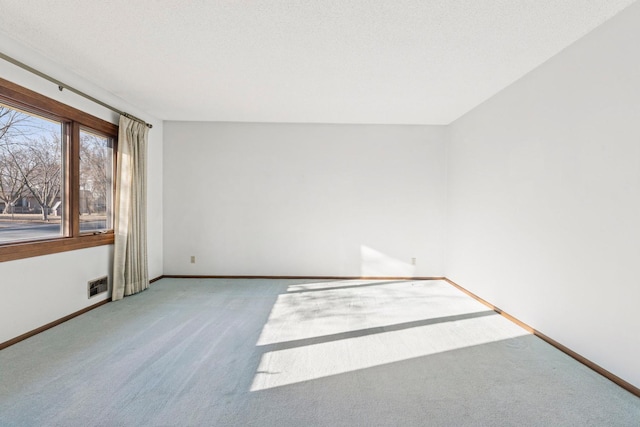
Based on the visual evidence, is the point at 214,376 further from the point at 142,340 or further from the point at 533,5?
the point at 533,5

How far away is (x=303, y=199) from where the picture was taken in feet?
16.9

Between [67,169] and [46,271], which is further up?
[67,169]

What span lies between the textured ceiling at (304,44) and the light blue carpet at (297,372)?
8.16ft

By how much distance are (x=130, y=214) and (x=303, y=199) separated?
2.40m

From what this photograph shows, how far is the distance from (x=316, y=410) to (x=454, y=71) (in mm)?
3089

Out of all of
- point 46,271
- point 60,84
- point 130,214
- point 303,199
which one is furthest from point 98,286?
point 303,199

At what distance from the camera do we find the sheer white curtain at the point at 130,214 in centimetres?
392

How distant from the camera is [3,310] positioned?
2578 mm

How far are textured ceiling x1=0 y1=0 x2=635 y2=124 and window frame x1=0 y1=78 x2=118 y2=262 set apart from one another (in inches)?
16.3

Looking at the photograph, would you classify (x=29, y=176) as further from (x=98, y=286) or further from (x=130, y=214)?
(x=98, y=286)

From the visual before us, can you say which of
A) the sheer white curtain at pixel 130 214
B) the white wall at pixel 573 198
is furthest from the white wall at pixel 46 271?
the white wall at pixel 573 198

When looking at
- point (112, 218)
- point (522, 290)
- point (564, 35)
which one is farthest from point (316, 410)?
point (112, 218)

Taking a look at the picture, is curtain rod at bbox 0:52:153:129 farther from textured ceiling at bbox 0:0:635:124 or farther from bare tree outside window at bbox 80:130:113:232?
bare tree outside window at bbox 80:130:113:232

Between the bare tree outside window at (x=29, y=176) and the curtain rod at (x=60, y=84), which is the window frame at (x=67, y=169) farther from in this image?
the curtain rod at (x=60, y=84)
